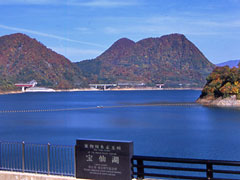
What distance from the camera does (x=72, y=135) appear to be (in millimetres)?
36750

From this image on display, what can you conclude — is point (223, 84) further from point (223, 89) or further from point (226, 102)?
point (226, 102)

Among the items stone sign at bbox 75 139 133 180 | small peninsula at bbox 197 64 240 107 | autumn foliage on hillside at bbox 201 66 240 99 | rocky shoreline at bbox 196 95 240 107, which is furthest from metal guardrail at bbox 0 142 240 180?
autumn foliage on hillside at bbox 201 66 240 99

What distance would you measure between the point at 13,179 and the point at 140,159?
3.87 m

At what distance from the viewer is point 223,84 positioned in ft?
249

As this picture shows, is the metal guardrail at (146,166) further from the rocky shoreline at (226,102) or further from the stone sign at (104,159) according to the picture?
the rocky shoreline at (226,102)

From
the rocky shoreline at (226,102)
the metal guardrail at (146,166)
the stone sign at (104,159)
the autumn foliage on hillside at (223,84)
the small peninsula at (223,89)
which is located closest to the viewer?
the metal guardrail at (146,166)

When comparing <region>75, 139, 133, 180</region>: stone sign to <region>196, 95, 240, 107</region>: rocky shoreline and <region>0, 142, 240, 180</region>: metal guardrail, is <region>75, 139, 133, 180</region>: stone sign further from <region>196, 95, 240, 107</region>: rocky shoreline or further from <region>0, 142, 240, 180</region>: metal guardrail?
<region>196, 95, 240, 107</region>: rocky shoreline

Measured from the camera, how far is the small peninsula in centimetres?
7169

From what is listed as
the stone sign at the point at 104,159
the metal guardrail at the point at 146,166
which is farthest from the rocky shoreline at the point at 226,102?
the stone sign at the point at 104,159

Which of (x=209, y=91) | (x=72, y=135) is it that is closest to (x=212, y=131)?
(x=72, y=135)

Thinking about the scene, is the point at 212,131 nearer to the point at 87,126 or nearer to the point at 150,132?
the point at 150,132

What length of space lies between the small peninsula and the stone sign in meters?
64.0

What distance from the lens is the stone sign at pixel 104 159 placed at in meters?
9.85

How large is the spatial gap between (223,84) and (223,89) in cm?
306
